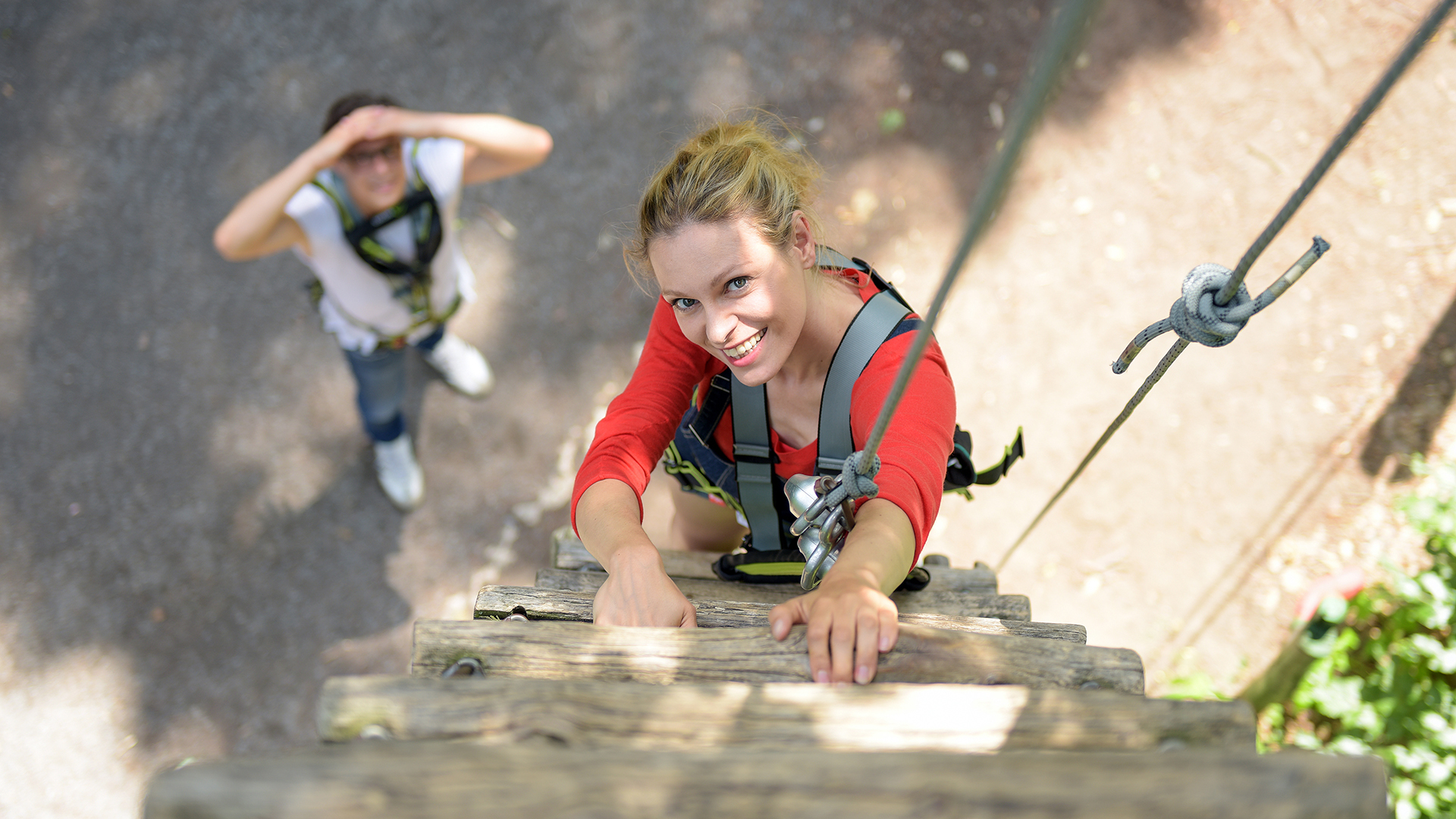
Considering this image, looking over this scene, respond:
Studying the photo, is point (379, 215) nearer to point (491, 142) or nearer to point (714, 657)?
point (491, 142)

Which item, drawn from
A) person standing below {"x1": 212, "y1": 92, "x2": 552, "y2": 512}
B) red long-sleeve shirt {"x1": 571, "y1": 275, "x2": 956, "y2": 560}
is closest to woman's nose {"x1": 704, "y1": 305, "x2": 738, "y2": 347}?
red long-sleeve shirt {"x1": 571, "y1": 275, "x2": 956, "y2": 560}

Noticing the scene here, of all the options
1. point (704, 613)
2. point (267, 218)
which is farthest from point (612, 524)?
point (267, 218)

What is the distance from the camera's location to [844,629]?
1369 mm

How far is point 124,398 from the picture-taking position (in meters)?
3.97

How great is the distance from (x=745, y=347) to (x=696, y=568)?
0.97 metres

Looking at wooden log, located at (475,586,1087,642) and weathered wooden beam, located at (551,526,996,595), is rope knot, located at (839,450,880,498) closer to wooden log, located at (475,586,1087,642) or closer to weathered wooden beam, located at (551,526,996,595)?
wooden log, located at (475,586,1087,642)

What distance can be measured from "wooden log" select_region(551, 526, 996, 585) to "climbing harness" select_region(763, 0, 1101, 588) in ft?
2.35

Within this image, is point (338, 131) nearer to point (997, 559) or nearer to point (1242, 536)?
point (997, 559)

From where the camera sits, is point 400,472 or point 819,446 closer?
point 819,446

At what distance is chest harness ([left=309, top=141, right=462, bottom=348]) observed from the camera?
8.97ft

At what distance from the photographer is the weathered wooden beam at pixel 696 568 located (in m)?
2.41

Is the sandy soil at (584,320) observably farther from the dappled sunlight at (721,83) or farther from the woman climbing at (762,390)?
the woman climbing at (762,390)

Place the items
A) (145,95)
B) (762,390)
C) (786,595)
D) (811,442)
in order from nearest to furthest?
(762,390), (811,442), (786,595), (145,95)

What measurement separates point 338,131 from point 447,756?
2.29m
